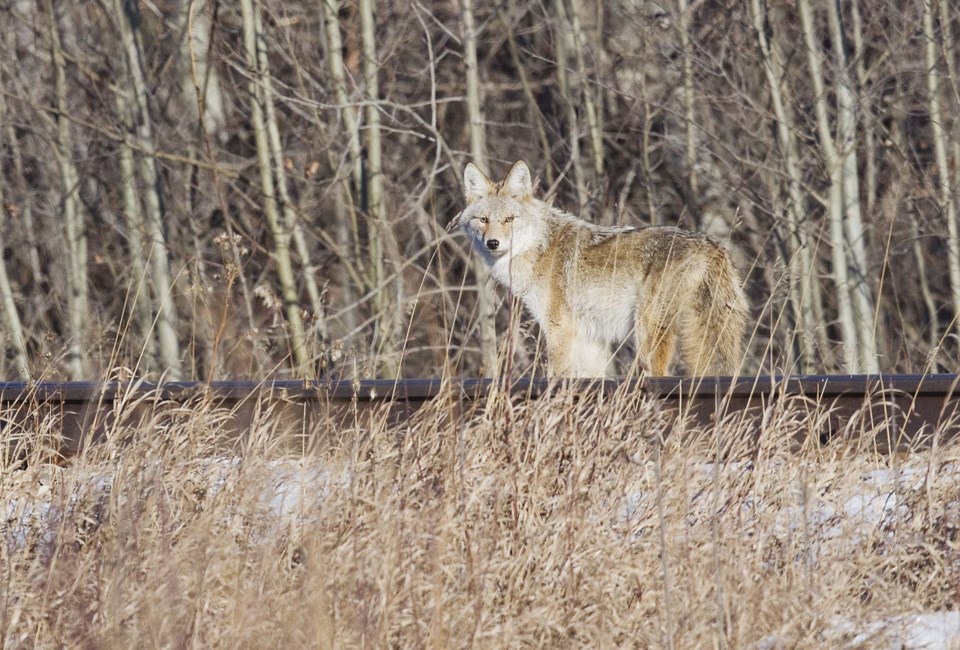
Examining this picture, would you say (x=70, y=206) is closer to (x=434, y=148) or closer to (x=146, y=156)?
(x=146, y=156)

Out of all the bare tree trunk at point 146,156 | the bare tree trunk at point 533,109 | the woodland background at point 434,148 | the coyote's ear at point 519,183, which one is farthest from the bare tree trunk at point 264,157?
the coyote's ear at point 519,183

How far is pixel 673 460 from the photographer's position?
4.05 metres

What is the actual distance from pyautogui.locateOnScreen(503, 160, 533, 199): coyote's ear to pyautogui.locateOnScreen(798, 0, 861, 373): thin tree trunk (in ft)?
13.4

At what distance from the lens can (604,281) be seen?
23.5 ft

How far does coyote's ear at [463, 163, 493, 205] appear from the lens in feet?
26.3

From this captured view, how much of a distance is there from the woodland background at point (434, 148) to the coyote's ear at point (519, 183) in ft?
4.40

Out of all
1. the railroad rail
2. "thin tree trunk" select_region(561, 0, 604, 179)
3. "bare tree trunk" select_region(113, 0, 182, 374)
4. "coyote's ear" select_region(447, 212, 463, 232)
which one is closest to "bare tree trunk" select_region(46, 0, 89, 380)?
"bare tree trunk" select_region(113, 0, 182, 374)

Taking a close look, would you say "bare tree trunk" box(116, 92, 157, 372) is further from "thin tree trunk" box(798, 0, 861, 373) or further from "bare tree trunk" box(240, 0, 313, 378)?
"thin tree trunk" box(798, 0, 861, 373)

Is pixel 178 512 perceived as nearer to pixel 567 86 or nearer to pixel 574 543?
pixel 574 543

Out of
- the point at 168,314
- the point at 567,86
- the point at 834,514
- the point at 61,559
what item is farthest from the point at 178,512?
the point at 567,86

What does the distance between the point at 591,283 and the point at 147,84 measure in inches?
342

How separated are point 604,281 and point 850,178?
488cm

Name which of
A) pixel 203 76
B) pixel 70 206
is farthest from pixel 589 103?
pixel 70 206

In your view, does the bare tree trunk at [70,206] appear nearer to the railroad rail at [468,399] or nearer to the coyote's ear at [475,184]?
the coyote's ear at [475,184]
